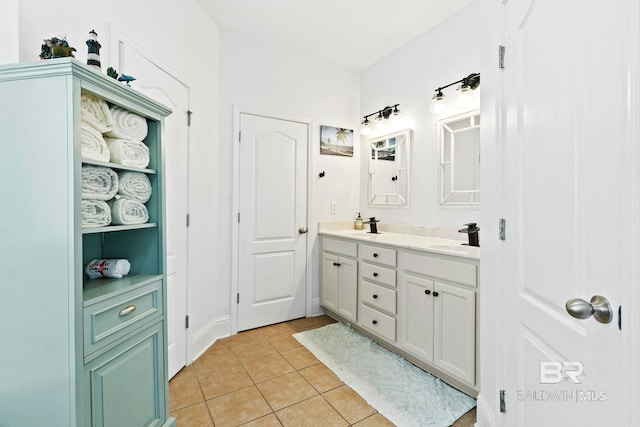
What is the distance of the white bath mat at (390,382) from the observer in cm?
168

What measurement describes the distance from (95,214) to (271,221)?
188cm

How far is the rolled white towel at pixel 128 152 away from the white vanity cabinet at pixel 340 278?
1835mm

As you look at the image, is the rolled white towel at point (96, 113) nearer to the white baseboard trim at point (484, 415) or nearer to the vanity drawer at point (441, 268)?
the vanity drawer at point (441, 268)

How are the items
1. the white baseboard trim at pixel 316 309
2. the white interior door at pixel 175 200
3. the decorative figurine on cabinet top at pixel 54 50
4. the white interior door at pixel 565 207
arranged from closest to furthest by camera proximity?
the white interior door at pixel 565 207 → the decorative figurine on cabinet top at pixel 54 50 → the white interior door at pixel 175 200 → the white baseboard trim at pixel 316 309

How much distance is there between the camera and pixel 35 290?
941 mm

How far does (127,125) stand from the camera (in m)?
1.25

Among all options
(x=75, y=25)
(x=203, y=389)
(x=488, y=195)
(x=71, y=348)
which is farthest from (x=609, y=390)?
(x=75, y=25)

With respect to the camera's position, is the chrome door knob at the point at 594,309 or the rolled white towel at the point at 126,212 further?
the rolled white towel at the point at 126,212

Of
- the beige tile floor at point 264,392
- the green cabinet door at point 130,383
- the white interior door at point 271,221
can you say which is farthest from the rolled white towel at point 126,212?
the white interior door at point 271,221

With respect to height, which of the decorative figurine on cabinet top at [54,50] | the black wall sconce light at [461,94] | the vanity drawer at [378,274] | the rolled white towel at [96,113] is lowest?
the vanity drawer at [378,274]

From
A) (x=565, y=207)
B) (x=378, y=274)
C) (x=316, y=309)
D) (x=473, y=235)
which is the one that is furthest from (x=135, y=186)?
(x=316, y=309)

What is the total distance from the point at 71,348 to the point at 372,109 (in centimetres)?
317

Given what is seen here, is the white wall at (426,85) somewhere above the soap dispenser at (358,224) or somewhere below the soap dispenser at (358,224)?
above

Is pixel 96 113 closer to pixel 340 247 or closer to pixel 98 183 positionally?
pixel 98 183
